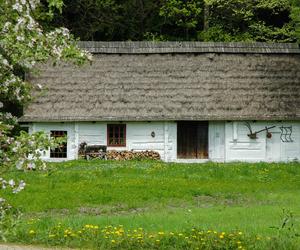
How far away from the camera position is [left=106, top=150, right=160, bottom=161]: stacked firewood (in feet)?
94.8

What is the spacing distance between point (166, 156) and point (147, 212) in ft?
47.5

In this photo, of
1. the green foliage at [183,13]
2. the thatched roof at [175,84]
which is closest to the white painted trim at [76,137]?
the thatched roof at [175,84]

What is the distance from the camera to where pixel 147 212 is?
50.0 feet

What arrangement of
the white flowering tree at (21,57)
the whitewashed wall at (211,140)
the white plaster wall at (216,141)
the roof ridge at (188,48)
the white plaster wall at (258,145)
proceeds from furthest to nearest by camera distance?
the roof ridge at (188,48) < the white plaster wall at (216,141) < the white plaster wall at (258,145) < the whitewashed wall at (211,140) < the white flowering tree at (21,57)

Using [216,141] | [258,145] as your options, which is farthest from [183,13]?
[258,145]

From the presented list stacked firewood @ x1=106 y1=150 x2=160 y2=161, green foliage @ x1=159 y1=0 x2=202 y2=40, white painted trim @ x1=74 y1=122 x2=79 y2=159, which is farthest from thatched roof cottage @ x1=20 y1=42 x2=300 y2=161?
green foliage @ x1=159 y1=0 x2=202 y2=40

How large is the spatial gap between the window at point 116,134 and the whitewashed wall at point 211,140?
20cm

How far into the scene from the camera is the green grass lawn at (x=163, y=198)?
1278 cm

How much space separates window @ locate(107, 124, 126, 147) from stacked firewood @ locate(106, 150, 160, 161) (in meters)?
0.65

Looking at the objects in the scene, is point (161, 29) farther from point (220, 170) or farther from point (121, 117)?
point (220, 170)

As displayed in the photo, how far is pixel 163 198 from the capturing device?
1691 cm

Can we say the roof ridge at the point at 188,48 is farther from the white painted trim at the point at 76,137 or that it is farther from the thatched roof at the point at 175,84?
the white painted trim at the point at 76,137

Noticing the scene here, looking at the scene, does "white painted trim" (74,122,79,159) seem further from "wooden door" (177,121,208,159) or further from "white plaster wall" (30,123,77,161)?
"wooden door" (177,121,208,159)

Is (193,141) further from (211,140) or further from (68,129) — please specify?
(68,129)
